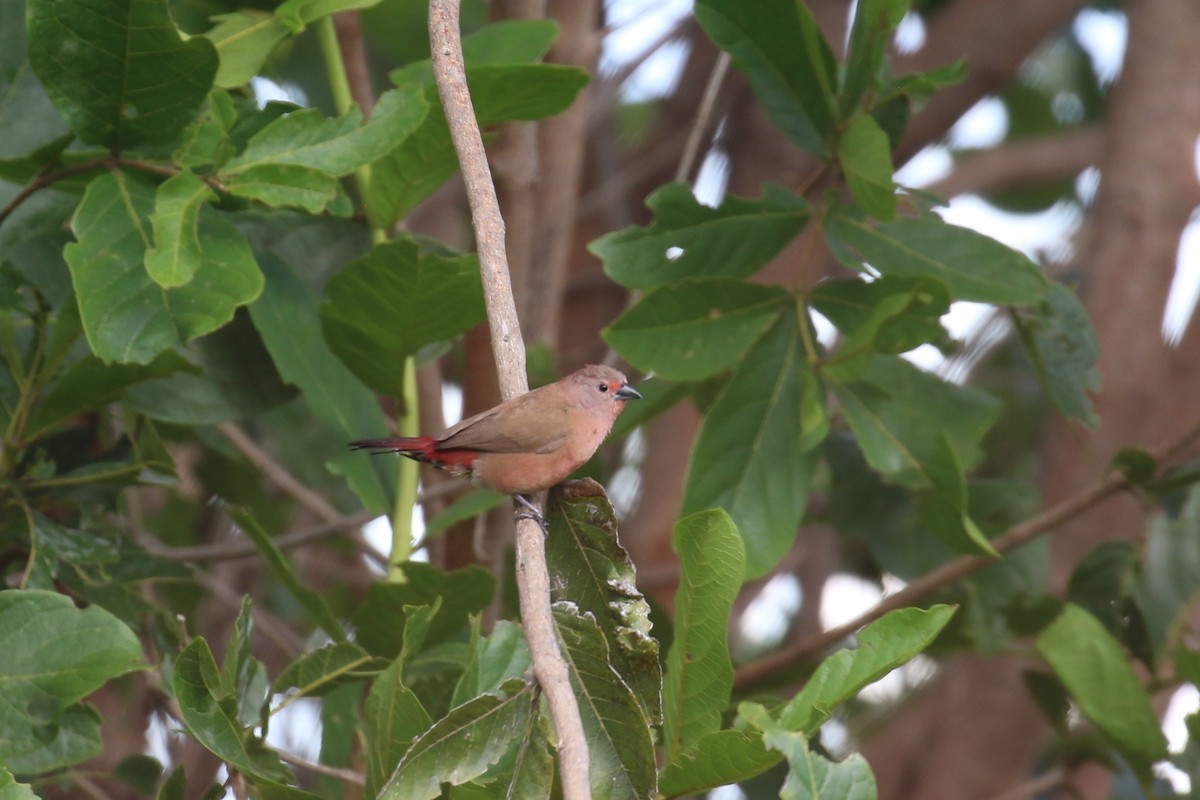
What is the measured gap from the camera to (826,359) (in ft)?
9.44

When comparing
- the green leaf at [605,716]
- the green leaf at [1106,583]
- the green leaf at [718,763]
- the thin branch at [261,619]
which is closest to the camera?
the green leaf at [718,763]

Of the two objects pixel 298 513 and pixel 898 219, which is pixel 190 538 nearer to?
pixel 298 513

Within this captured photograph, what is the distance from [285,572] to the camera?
2.50 meters

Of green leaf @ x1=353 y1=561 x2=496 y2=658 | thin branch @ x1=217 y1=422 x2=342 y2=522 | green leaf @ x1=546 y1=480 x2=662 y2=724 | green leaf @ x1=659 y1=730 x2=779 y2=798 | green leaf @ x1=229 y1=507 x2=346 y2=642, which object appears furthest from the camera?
thin branch @ x1=217 y1=422 x2=342 y2=522

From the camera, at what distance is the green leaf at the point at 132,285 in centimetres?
223

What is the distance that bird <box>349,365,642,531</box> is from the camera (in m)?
2.77

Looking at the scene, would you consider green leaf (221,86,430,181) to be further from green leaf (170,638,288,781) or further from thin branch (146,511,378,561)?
thin branch (146,511,378,561)

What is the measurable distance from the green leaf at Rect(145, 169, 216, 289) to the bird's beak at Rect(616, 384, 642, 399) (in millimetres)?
1163

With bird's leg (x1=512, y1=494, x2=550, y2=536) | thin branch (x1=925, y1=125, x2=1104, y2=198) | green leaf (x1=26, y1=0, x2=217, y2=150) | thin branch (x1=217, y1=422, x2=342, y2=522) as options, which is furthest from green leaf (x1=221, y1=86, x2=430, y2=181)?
thin branch (x1=925, y1=125, x2=1104, y2=198)

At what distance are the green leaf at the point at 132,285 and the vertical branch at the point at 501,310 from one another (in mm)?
439

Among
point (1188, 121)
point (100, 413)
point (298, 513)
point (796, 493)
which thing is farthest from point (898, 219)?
point (298, 513)

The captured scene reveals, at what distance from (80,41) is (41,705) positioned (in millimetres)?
1100

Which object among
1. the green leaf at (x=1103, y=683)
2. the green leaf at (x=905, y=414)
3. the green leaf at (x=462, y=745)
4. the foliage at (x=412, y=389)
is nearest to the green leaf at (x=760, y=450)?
the foliage at (x=412, y=389)

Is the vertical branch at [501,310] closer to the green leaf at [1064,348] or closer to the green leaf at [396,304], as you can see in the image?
the green leaf at [396,304]
